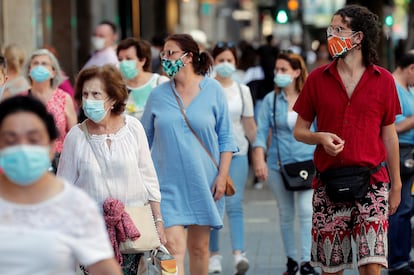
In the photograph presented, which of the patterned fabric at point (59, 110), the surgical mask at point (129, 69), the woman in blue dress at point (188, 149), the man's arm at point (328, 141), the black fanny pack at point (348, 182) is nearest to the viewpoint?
the man's arm at point (328, 141)

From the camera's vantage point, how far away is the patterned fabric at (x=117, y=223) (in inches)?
258

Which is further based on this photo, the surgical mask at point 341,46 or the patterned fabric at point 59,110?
the patterned fabric at point 59,110

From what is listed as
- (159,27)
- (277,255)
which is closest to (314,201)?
(277,255)

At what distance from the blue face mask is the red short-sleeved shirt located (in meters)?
3.69

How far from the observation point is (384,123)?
7.02 metres

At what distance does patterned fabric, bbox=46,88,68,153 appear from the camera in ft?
31.4

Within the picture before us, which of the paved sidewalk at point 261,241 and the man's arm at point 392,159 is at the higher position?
the man's arm at point 392,159

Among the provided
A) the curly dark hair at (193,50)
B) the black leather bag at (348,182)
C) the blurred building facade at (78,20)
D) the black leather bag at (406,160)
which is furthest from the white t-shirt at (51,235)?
the blurred building facade at (78,20)

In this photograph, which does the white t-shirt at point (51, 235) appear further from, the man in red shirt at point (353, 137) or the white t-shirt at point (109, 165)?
the man in red shirt at point (353, 137)

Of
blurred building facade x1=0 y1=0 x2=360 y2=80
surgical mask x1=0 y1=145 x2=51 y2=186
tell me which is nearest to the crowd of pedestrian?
surgical mask x1=0 y1=145 x2=51 y2=186

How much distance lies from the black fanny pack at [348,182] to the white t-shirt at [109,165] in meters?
1.08

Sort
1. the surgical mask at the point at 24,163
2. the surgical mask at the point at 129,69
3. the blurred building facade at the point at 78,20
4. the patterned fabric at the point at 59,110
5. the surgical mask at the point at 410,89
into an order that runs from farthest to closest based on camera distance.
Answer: the blurred building facade at the point at 78,20 < the surgical mask at the point at 129,69 < the surgical mask at the point at 410,89 < the patterned fabric at the point at 59,110 < the surgical mask at the point at 24,163

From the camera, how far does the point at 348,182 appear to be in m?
6.82

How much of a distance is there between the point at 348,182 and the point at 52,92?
391 centimetres
